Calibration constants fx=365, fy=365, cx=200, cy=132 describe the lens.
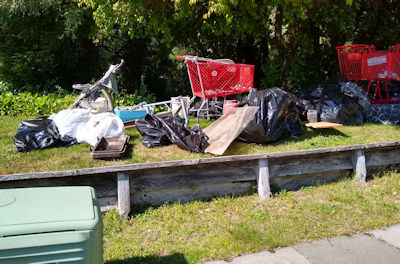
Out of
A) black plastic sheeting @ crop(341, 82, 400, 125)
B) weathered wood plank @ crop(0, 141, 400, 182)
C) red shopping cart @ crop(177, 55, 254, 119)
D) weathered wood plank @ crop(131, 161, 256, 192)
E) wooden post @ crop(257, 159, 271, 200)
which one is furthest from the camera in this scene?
black plastic sheeting @ crop(341, 82, 400, 125)

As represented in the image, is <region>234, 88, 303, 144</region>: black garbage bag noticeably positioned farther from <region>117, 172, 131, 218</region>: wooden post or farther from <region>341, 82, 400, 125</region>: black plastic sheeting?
Result: <region>117, 172, 131, 218</region>: wooden post

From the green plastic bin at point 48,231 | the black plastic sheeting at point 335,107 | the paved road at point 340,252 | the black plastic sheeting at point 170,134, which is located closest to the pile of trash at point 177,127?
the black plastic sheeting at point 170,134

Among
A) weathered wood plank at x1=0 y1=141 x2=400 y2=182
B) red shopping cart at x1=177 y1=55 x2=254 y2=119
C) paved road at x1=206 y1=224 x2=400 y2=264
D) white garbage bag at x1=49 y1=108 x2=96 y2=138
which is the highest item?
red shopping cart at x1=177 y1=55 x2=254 y2=119

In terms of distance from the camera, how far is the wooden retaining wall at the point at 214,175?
3.99 m

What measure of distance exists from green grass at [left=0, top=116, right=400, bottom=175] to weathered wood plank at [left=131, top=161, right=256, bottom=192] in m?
0.66

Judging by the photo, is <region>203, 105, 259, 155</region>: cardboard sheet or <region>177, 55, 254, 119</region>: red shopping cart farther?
<region>177, 55, 254, 119</region>: red shopping cart

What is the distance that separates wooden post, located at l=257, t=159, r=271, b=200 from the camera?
14.8 ft

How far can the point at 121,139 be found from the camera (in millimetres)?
5625

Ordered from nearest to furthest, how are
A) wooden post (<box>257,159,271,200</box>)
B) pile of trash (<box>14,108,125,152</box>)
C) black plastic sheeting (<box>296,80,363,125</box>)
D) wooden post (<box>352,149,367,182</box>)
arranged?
wooden post (<box>257,159,271,200</box>) → wooden post (<box>352,149,367,182</box>) → pile of trash (<box>14,108,125,152</box>) → black plastic sheeting (<box>296,80,363,125</box>)

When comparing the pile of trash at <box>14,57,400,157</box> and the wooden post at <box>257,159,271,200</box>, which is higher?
the pile of trash at <box>14,57,400,157</box>

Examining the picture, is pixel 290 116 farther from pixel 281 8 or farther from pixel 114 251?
pixel 114 251

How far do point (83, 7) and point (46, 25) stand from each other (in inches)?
74.0

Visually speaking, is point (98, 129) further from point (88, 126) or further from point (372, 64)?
point (372, 64)

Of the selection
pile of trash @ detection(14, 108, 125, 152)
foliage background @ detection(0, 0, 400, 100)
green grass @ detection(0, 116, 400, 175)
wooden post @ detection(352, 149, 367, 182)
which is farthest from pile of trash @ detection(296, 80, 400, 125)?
pile of trash @ detection(14, 108, 125, 152)
